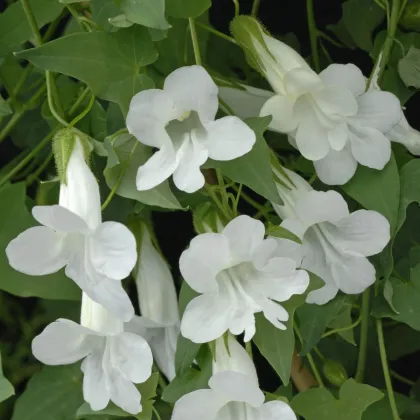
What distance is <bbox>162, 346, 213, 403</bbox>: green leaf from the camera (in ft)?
1.84

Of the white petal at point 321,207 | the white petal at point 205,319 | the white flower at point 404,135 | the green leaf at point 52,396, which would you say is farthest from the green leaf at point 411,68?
the green leaf at point 52,396

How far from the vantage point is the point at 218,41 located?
28.9 inches

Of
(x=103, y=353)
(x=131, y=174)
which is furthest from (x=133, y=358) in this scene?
(x=131, y=174)

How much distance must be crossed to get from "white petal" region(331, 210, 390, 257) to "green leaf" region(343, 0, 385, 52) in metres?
0.26

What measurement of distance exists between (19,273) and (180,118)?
211mm

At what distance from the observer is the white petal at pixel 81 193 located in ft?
1.57

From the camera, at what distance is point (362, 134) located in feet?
1.71

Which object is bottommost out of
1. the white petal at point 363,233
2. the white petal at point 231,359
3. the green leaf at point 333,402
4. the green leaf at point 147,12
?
the green leaf at point 333,402

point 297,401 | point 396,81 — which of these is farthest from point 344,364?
point 396,81

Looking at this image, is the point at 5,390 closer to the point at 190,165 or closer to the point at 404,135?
the point at 190,165

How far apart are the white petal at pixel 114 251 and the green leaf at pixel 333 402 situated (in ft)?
0.77

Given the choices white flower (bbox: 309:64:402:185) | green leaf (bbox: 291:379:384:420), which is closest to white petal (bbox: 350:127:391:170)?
white flower (bbox: 309:64:402:185)

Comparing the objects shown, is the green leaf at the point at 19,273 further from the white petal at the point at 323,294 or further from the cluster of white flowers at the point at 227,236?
the white petal at the point at 323,294

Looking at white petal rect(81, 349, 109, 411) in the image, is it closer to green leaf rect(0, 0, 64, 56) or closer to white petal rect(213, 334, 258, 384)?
white petal rect(213, 334, 258, 384)
